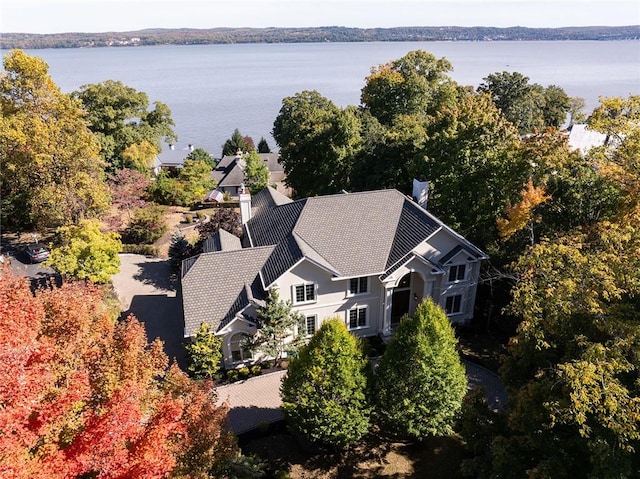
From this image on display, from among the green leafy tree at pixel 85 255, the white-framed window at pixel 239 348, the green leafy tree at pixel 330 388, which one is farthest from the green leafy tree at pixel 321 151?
the green leafy tree at pixel 330 388

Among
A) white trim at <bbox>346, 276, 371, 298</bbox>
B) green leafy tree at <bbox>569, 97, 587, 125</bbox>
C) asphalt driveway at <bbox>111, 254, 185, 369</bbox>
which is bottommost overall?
asphalt driveway at <bbox>111, 254, 185, 369</bbox>

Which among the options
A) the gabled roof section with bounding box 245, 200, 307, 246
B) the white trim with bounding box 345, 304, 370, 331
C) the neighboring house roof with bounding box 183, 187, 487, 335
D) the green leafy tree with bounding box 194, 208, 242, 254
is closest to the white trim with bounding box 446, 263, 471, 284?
the neighboring house roof with bounding box 183, 187, 487, 335

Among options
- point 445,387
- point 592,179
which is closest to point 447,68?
point 592,179

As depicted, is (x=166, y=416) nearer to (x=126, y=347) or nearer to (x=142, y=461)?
(x=142, y=461)

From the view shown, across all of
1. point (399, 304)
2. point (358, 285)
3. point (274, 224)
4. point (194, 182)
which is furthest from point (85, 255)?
point (194, 182)

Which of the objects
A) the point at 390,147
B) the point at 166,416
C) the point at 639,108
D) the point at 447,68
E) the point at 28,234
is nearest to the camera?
the point at 166,416

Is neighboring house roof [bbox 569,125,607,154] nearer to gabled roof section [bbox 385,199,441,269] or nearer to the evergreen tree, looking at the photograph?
gabled roof section [bbox 385,199,441,269]
